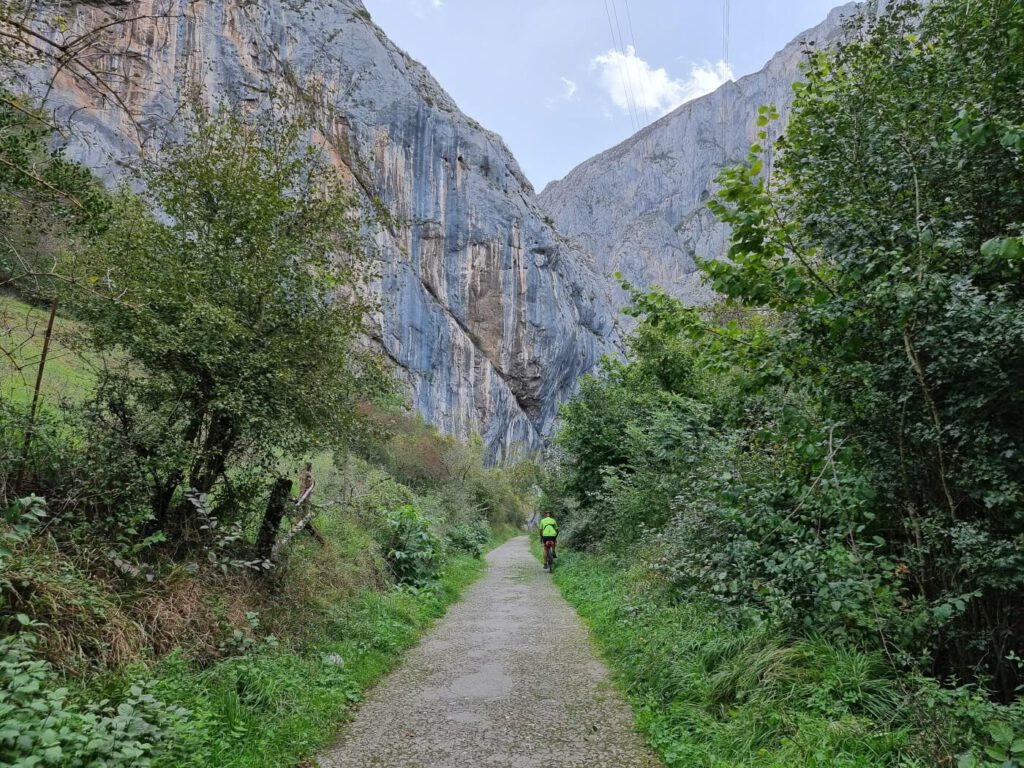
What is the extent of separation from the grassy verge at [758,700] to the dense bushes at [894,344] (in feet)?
0.97

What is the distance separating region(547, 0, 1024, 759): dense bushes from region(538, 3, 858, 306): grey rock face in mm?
102457

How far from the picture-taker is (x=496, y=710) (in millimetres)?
5000

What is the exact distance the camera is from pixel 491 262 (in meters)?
60.8

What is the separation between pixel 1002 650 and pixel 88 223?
317 inches

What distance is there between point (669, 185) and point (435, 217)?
81234mm

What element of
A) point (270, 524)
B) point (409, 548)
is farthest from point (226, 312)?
point (409, 548)

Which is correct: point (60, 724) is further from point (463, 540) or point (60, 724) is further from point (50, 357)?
point (463, 540)

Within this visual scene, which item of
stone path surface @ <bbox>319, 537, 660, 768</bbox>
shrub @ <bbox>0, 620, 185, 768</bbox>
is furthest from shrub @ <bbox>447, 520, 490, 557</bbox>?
shrub @ <bbox>0, 620, 185, 768</bbox>

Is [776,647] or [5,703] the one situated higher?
[5,703]

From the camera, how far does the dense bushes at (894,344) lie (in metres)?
3.54

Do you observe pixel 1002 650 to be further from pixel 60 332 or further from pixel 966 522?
pixel 60 332

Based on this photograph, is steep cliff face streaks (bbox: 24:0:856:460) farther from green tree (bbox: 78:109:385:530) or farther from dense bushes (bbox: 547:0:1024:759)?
dense bushes (bbox: 547:0:1024:759)

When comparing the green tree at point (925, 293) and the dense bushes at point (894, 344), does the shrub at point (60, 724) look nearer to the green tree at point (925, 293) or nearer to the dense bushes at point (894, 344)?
the dense bushes at point (894, 344)

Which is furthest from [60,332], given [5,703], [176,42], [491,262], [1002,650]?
[491,262]
